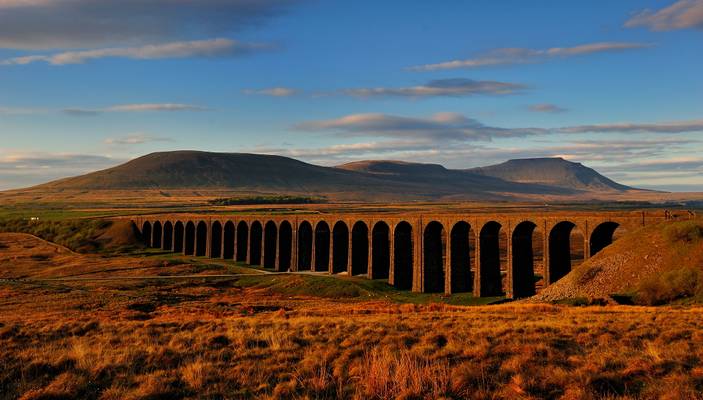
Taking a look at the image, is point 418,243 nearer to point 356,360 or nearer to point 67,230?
point 356,360

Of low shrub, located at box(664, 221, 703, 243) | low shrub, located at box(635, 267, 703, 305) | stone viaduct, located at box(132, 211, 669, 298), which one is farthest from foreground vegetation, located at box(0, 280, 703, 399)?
stone viaduct, located at box(132, 211, 669, 298)

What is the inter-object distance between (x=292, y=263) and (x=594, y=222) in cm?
4815

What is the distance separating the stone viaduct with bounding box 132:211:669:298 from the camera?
49469mm

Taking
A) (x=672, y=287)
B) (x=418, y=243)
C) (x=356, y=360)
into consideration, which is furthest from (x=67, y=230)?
(x=356, y=360)

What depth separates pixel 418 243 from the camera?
205ft

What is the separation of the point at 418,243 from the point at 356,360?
4856cm

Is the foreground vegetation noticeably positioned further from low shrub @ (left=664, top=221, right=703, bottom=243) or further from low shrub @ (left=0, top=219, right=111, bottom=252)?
low shrub @ (left=0, top=219, right=111, bottom=252)

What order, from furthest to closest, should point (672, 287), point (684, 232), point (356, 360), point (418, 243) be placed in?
1. point (418, 243)
2. point (684, 232)
3. point (672, 287)
4. point (356, 360)

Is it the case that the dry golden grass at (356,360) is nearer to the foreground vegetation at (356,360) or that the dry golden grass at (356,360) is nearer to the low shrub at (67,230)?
the foreground vegetation at (356,360)

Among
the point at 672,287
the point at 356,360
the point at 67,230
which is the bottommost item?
the point at 67,230

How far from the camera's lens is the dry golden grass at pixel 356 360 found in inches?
475

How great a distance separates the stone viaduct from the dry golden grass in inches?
1035

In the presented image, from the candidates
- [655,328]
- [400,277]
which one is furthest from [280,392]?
[400,277]

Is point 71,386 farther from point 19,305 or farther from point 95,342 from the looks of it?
point 19,305
